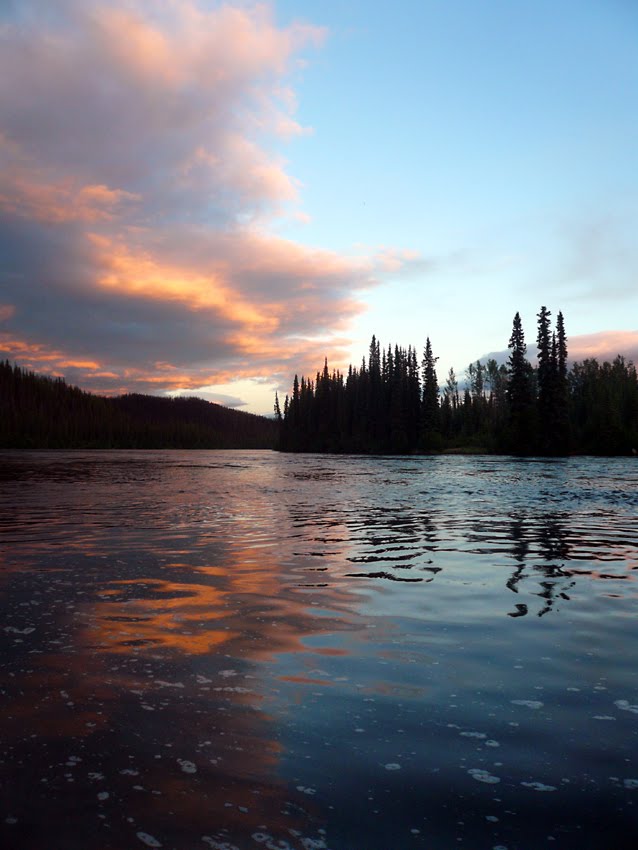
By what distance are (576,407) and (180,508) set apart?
136118 mm

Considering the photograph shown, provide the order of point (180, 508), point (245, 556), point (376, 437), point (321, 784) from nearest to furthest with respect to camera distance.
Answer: point (321, 784), point (245, 556), point (180, 508), point (376, 437)

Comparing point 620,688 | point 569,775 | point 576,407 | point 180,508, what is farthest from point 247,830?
point 576,407

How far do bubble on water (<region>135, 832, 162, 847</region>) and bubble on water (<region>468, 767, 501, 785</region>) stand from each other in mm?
2372

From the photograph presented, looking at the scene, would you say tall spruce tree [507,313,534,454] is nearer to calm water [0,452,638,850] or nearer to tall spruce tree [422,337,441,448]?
tall spruce tree [422,337,441,448]

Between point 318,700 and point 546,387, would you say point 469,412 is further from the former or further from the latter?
point 318,700

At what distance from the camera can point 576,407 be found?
143500mm

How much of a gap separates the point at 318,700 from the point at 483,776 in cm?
188

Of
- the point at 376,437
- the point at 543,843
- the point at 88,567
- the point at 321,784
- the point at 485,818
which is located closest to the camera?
the point at 543,843

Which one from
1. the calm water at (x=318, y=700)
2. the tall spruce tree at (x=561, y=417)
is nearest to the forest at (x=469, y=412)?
the tall spruce tree at (x=561, y=417)

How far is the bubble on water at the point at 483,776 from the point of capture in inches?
180

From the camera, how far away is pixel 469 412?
155 meters

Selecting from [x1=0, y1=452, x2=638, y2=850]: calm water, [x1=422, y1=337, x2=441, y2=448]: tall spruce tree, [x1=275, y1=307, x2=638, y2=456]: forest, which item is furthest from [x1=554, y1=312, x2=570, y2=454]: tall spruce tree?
[x1=0, y1=452, x2=638, y2=850]: calm water

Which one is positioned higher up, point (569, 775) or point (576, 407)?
point (576, 407)

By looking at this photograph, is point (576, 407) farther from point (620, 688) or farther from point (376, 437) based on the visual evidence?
point (620, 688)
